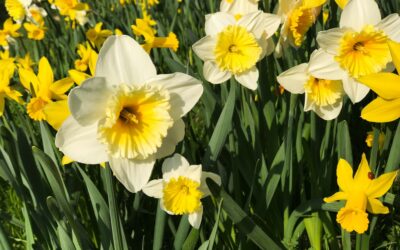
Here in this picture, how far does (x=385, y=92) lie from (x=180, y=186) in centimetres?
53

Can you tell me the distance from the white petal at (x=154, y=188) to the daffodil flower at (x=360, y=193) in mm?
434

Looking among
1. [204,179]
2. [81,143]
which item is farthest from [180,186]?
[81,143]

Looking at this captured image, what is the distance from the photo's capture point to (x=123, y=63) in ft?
3.02

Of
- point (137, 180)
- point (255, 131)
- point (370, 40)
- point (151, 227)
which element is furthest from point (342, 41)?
point (151, 227)

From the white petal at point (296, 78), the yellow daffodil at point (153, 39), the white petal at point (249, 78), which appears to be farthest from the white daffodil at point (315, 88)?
the yellow daffodil at point (153, 39)

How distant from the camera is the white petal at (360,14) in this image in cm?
121

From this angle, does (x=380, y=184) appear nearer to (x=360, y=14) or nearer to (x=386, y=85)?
(x=386, y=85)

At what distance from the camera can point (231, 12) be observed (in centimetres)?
147

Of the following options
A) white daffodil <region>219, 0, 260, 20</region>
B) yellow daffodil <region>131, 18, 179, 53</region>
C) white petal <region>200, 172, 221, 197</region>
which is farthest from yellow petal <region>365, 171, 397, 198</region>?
yellow daffodil <region>131, 18, 179, 53</region>

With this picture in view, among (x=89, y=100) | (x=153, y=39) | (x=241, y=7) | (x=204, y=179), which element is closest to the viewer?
(x=89, y=100)

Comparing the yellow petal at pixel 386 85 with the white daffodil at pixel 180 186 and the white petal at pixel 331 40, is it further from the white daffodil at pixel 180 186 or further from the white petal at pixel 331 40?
the white daffodil at pixel 180 186

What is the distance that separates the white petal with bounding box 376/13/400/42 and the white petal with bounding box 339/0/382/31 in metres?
0.03

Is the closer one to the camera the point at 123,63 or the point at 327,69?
the point at 123,63

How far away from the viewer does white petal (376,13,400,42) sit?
45.8 inches
